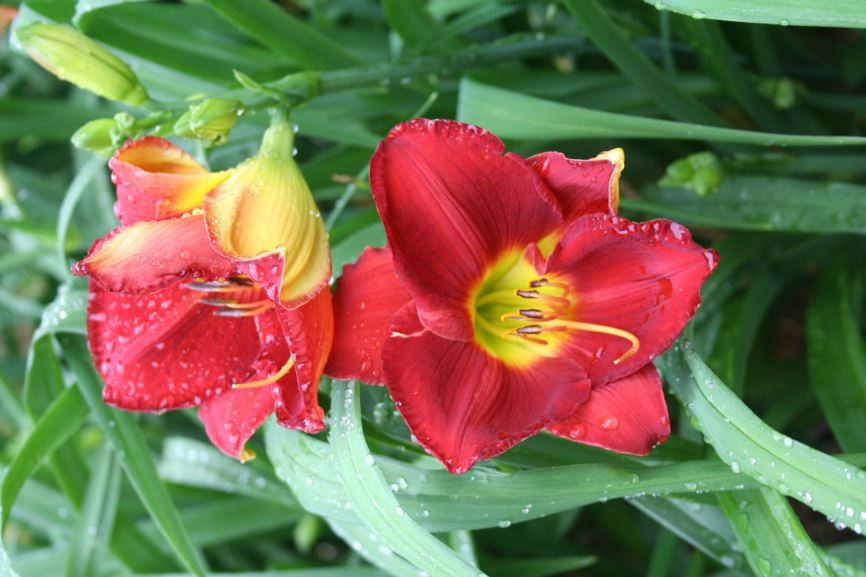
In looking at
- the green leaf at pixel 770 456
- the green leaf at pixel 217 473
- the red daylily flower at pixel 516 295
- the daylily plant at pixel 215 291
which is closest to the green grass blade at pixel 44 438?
the daylily plant at pixel 215 291

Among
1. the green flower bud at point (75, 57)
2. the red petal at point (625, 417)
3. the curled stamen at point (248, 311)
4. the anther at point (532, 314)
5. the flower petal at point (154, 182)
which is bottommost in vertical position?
the red petal at point (625, 417)

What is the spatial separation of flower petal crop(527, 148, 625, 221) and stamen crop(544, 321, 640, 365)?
0.25 ft

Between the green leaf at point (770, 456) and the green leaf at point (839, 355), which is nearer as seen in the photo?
the green leaf at point (770, 456)

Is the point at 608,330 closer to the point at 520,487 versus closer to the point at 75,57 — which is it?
the point at 520,487

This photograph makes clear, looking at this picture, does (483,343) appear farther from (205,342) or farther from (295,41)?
(295,41)

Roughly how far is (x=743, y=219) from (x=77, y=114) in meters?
0.78

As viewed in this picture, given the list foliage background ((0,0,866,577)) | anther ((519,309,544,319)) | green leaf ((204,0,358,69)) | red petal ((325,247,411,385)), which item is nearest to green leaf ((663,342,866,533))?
foliage background ((0,0,866,577))

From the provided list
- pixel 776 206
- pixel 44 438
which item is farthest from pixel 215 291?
pixel 776 206

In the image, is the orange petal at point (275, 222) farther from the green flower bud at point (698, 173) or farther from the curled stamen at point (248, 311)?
the green flower bud at point (698, 173)

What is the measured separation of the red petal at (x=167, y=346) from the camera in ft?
2.25

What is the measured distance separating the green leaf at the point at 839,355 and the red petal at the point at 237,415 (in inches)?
20.3

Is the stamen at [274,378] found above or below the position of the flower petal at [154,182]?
below

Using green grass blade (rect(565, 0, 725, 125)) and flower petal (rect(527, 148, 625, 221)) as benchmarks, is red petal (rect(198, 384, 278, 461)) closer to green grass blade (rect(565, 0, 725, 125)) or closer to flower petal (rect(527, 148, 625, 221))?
flower petal (rect(527, 148, 625, 221))

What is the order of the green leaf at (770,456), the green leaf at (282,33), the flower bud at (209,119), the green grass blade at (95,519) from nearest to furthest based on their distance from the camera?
the green leaf at (770,456)
the flower bud at (209,119)
the green leaf at (282,33)
the green grass blade at (95,519)
